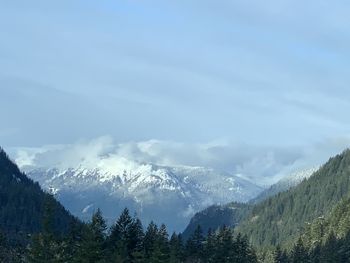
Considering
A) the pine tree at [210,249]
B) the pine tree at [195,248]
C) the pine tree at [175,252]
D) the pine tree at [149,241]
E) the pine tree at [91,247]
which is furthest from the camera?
the pine tree at [195,248]

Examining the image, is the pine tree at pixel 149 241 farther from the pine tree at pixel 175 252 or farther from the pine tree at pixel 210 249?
the pine tree at pixel 210 249

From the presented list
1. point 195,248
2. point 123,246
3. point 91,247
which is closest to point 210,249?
point 195,248

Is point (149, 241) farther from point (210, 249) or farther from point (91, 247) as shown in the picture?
point (91, 247)

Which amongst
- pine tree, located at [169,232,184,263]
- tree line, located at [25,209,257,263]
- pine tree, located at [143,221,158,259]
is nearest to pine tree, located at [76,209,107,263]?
tree line, located at [25,209,257,263]

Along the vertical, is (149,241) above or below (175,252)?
above

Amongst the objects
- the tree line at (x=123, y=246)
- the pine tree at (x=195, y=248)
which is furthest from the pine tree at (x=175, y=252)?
the pine tree at (x=195, y=248)

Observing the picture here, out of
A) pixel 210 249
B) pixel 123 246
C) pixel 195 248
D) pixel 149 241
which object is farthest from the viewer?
pixel 195 248

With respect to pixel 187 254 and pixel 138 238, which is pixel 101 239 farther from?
pixel 187 254

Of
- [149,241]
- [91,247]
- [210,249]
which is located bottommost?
[91,247]

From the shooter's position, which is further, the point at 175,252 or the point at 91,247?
the point at 175,252

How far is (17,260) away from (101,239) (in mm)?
16054

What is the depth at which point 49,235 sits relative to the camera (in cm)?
7244

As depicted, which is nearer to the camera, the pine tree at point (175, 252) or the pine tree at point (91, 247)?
the pine tree at point (91, 247)

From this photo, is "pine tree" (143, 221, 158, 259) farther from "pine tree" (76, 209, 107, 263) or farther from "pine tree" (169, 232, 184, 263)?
"pine tree" (76, 209, 107, 263)
